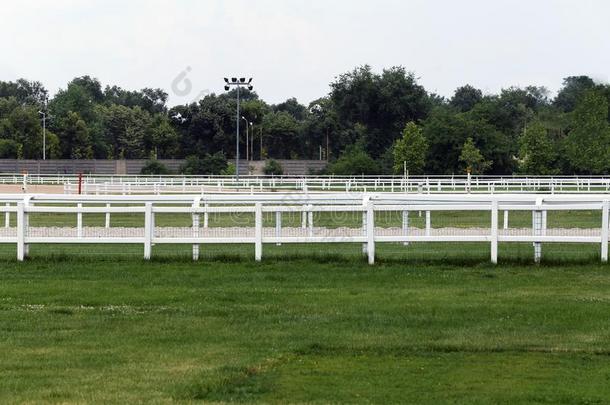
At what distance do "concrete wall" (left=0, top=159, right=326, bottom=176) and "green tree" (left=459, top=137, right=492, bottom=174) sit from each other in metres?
20.3

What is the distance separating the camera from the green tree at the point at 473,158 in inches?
3201

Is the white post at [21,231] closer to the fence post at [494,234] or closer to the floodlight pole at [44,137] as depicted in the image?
the fence post at [494,234]

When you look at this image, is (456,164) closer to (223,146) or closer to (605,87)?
(605,87)

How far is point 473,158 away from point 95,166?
135 feet

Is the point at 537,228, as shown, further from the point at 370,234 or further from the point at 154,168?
the point at 154,168

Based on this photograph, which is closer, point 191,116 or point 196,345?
point 196,345

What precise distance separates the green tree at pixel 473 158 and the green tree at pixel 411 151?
11.1 feet

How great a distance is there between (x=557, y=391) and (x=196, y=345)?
3814 millimetres

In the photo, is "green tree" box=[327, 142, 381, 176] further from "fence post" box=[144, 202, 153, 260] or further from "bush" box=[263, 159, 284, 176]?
"fence post" box=[144, 202, 153, 260]

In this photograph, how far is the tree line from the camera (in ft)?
261

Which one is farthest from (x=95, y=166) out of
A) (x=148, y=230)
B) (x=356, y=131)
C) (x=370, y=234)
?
(x=370, y=234)

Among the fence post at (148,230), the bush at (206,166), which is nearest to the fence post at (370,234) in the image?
the fence post at (148,230)

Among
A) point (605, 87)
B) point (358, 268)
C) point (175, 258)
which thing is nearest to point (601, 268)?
point (358, 268)

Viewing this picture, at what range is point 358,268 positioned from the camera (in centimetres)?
1661
